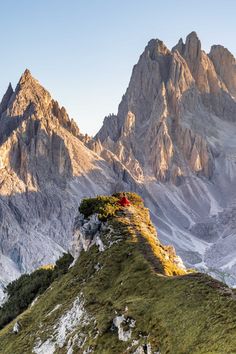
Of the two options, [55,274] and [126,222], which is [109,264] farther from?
[55,274]

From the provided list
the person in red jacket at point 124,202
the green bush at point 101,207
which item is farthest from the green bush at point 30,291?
the person in red jacket at point 124,202

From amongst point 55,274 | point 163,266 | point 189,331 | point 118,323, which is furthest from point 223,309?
point 55,274

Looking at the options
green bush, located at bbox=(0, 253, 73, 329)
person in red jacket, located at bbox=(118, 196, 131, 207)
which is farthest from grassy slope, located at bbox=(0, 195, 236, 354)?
green bush, located at bbox=(0, 253, 73, 329)

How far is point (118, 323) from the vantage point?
2897cm

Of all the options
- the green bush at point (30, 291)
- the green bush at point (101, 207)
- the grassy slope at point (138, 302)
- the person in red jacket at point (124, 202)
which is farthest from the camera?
the person in red jacket at point (124, 202)

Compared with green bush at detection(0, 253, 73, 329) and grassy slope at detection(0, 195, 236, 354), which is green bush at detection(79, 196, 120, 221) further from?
green bush at detection(0, 253, 73, 329)

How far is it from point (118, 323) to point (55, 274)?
84.6 feet

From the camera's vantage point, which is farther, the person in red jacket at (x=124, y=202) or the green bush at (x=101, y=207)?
the person in red jacket at (x=124, y=202)

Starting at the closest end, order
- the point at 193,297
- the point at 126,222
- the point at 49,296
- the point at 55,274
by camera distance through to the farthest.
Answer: the point at 193,297 → the point at 49,296 → the point at 126,222 → the point at 55,274

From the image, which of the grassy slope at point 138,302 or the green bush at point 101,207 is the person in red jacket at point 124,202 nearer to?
the green bush at point 101,207

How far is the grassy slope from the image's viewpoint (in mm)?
23297

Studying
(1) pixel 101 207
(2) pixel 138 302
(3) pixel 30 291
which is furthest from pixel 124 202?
(2) pixel 138 302

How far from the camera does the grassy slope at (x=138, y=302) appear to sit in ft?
76.4

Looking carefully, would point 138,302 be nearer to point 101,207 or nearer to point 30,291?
point 101,207
